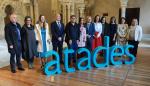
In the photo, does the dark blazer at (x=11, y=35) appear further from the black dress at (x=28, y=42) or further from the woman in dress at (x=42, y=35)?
the woman in dress at (x=42, y=35)

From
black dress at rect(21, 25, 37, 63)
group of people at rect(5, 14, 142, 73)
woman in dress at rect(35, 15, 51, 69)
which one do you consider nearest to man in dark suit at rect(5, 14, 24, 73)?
group of people at rect(5, 14, 142, 73)

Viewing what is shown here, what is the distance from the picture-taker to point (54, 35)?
473cm

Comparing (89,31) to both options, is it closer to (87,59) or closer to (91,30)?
(91,30)

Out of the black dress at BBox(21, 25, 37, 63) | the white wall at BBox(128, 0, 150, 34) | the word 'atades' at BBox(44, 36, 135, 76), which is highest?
the white wall at BBox(128, 0, 150, 34)

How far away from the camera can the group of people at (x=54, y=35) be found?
433 cm

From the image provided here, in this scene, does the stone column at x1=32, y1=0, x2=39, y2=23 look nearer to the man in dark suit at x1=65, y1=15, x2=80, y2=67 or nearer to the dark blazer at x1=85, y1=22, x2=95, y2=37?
the dark blazer at x1=85, y1=22, x2=95, y2=37

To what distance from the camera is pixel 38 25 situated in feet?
14.8

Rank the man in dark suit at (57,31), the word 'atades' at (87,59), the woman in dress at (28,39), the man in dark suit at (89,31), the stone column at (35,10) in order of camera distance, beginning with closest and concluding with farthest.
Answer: the word 'atades' at (87,59) → the woman in dress at (28,39) → the man in dark suit at (57,31) → the man in dark suit at (89,31) → the stone column at (35,10)

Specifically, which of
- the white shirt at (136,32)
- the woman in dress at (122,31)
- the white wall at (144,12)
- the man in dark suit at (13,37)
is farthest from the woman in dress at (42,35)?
the white wall at (144,12)

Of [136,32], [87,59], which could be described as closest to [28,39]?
[87,59]

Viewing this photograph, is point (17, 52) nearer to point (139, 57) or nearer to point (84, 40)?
point (84, 40)

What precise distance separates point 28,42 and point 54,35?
2.33 feet

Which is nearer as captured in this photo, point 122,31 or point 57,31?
point 57,31

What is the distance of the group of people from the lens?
433 centimetres
